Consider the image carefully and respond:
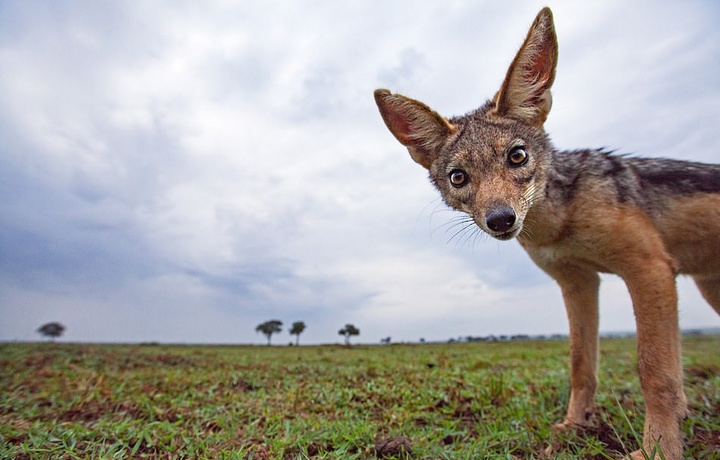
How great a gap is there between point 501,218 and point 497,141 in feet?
2.65

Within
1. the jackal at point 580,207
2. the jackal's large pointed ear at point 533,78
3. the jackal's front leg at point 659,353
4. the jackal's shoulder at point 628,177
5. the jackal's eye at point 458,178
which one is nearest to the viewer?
the jackal's front leg at point 659,353

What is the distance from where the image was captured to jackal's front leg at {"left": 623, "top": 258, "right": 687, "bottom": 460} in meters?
3.00

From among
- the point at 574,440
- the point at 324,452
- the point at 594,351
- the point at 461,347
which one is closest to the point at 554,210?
the point at 594,351

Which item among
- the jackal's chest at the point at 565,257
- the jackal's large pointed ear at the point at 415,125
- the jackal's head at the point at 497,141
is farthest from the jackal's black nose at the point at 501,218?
the jackal's large pointed ear at the point at 415,125

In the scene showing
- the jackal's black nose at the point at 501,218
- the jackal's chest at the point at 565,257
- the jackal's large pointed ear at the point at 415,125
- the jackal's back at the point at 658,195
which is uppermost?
the jackal's large pointed ear at the point at 415,125

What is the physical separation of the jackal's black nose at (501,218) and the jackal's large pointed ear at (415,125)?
3.63ft

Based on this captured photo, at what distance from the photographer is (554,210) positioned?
361 centimetres

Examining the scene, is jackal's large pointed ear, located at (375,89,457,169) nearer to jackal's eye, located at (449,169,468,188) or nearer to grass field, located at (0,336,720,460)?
jackal's eye, located at (449,169,468,188)

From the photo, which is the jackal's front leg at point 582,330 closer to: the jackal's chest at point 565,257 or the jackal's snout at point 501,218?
the jackal's chest at point 565,257

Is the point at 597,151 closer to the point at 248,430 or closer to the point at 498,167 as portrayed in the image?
the point at 498,167

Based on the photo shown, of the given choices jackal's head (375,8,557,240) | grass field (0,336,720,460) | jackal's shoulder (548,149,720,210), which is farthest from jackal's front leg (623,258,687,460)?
jackal's head (375,8,557,240)

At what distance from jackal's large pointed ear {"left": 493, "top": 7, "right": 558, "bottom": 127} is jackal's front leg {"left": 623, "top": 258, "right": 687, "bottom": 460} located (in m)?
1.49

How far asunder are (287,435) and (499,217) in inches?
91.9

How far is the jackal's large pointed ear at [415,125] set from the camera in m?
3.88
